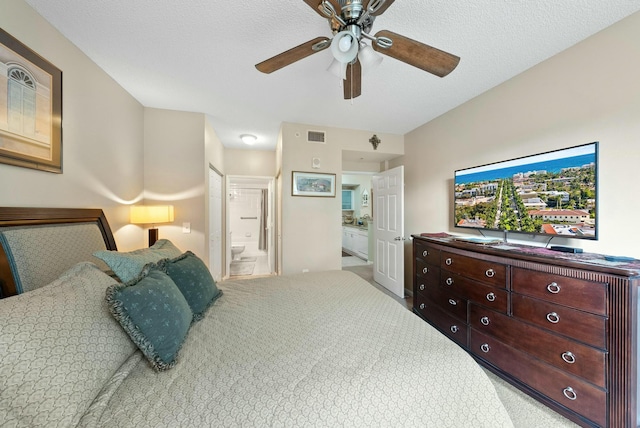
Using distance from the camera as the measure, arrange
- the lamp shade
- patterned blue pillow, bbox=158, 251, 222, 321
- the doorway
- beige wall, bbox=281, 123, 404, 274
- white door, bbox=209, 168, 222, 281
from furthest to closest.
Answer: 1. the doorway
2. white door, bbox=209, 168, 222, 281
3. beige wall, bbox=281, 123, 404, 274
4. the lamp shade
5. patterned blue pillow, bbox=158, 251, 222, 321

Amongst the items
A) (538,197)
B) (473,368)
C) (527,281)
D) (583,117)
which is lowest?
(473,368)

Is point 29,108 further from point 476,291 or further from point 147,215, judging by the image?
point 476,291

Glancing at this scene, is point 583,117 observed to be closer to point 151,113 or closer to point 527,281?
point 527,281

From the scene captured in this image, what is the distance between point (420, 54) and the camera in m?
1.31

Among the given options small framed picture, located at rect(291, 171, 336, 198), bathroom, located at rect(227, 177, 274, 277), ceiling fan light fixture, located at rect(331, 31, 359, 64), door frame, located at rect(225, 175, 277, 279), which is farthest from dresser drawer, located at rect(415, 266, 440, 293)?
bathroom, located at rect(227, 177, 274, 277)

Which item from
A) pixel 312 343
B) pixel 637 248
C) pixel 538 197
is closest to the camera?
pixel 312 343

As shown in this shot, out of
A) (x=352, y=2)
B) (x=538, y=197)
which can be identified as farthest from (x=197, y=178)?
(x=538, y=197)

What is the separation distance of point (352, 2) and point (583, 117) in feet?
6.40

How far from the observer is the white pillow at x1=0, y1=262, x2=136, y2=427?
0.60 metres

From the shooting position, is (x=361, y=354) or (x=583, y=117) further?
(x=583, y=117)

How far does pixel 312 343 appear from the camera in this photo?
42.6 inches

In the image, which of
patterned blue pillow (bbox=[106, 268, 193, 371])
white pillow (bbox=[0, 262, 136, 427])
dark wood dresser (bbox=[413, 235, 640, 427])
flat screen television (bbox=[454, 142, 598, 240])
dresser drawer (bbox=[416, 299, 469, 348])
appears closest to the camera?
white pillow (bbox=[0, 262, 136, 427])

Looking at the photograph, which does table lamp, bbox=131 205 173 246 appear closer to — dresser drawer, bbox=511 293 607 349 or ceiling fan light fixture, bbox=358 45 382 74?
ceiling fan light fixture, bbox=358 45 382 74

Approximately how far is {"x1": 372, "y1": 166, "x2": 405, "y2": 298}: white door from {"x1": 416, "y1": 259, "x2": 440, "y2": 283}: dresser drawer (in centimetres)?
62
